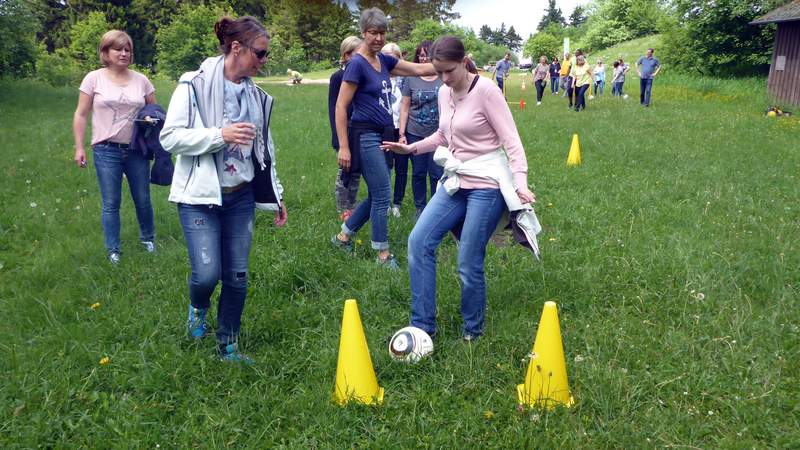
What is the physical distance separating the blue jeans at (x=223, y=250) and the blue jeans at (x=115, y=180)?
2102 millimetres

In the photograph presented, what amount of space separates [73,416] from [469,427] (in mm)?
2069

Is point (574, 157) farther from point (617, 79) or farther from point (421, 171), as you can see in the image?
point (617, 79)

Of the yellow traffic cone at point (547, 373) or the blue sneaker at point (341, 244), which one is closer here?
the yellow traffic cone at point (547, 373)

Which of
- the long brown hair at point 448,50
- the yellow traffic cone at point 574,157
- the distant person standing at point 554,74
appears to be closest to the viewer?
the long brown hair at point 448,50

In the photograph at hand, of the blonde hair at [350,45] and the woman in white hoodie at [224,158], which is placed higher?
the blonde hair at [350,45]

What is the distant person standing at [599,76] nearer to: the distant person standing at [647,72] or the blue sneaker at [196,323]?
the distant person standing at [647,72]

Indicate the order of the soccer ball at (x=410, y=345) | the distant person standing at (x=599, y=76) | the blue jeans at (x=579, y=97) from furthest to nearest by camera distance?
1. the distant person standing at (x=599, y=76)
2. the blue jeans at (x=579, y=97)
3. the soccer ball at (x=410, y=345)

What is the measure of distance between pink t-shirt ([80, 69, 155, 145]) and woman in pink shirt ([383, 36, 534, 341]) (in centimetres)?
286

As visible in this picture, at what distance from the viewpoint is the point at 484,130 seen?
362cm

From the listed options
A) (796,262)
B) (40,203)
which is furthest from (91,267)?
(796,262)

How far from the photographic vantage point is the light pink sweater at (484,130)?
11.7 feet

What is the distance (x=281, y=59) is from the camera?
177 ft

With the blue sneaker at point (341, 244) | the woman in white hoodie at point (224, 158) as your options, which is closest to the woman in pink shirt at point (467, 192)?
the woman in white hoodie at point (224, 158)

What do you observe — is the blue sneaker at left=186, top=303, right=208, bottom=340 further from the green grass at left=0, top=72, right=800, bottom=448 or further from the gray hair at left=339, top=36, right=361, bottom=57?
the gray hair at left=339, top=36, right=361, bottom=57
